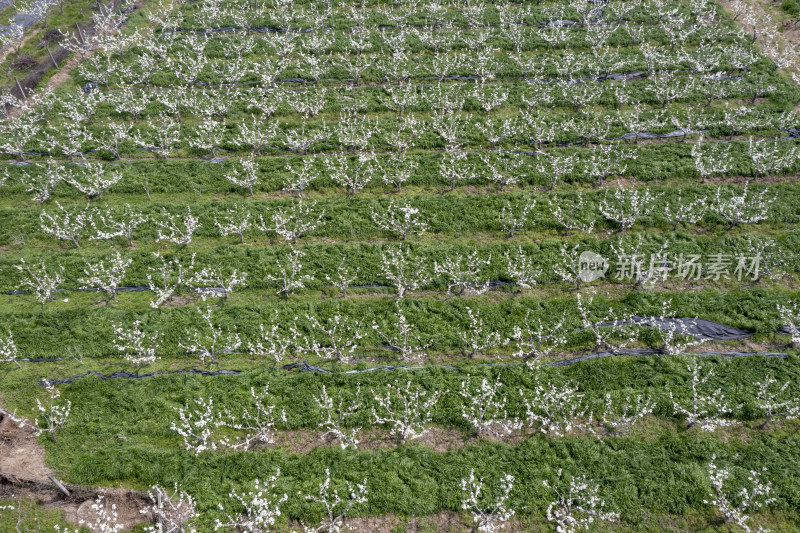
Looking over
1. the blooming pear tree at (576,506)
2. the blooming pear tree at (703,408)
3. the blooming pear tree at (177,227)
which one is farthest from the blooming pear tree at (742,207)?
the blooming pear tree at (177,227)

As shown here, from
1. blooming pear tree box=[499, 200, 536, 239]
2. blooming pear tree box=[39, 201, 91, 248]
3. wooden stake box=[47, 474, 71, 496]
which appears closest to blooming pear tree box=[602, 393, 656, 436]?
blooming pear tree box=[499, 200, 536, 239]

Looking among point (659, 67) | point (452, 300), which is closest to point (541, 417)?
point (452, 300)

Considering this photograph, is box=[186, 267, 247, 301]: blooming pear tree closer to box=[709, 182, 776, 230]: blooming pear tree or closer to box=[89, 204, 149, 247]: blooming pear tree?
box=[89, 204, 149, 247]: blooming pear tree

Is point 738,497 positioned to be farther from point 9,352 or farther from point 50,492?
point 9,352

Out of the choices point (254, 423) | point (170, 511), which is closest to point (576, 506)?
point (254, 423)

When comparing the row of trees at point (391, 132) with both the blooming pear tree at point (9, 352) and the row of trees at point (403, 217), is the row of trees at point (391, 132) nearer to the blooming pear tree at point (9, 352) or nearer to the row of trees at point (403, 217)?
the row of trees at point (403, 217)
